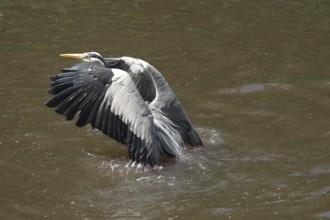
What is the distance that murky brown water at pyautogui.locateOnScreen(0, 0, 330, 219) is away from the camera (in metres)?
7.45

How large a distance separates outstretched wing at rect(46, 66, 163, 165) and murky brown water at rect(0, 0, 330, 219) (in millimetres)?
317

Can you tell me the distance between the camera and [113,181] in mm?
8055

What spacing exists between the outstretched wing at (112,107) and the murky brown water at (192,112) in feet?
1.04

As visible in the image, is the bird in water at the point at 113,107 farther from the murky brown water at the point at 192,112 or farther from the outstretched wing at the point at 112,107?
the murky brown water at the point at 192,112

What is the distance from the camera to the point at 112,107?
827 cm

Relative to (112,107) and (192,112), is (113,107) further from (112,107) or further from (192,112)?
(192,112)

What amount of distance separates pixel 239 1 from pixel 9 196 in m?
7.84

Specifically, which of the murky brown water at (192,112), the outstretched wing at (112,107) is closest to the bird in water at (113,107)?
the outstretched wing at (112,107)

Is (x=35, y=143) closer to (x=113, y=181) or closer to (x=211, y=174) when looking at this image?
(x=113, y=181)

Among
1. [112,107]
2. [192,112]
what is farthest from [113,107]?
[192,112]

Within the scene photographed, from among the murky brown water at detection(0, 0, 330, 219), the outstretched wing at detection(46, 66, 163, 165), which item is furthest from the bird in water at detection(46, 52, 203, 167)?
the murky brown water at detection(0, 0, 330, 219)

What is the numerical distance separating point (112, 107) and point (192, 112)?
6.13 feet

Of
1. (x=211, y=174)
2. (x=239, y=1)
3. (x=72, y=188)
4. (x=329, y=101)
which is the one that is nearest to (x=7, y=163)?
(x=72, y=188)

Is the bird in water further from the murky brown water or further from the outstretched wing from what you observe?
the murky brown water
